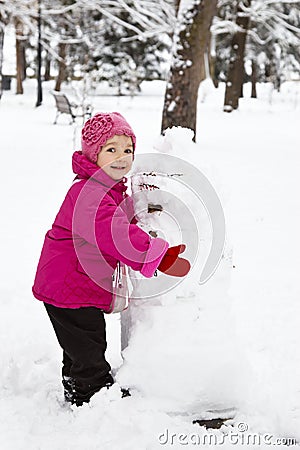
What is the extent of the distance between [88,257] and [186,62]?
8764 millimetres

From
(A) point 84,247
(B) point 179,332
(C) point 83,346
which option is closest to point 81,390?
(C) point 83,346

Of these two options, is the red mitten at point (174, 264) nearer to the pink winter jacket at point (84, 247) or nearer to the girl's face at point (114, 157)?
the pink winter jacket at point (84, 247)

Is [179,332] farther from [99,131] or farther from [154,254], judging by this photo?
[99,131]

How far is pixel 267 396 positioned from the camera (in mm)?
2691

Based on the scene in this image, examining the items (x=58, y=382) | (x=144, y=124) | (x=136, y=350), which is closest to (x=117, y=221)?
(x=136, y=350)

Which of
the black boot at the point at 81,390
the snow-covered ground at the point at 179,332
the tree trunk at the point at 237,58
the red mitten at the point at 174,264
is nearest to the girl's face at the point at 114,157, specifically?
the snow-covered ground at the point at 179,332

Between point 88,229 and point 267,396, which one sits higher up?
point 88,229

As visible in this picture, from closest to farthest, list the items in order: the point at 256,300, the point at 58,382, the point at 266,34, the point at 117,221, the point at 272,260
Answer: the point at 117,221 → the point at 58,382 → the point at 256,300 → the point at 272,260 → the point at 266,34

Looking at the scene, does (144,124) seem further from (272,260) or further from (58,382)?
(58,382)

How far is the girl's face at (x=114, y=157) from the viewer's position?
2496 millimetres

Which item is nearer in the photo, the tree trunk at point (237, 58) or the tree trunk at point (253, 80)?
the tree trunk at point (237, 58)

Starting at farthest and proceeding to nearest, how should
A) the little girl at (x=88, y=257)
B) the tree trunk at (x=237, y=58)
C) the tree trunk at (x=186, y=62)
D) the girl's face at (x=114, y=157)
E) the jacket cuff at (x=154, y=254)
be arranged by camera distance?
the tree trunk at (x=237, y=58) < the tree trunk at (x=186, y=62) < the girl's face at (x=114, y=157) < the little girl at (x=88, y=257) < the jacket cuff at (x=154, y=254)

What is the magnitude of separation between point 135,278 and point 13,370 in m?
0.84

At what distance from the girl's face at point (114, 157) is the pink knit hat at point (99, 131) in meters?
0.02
